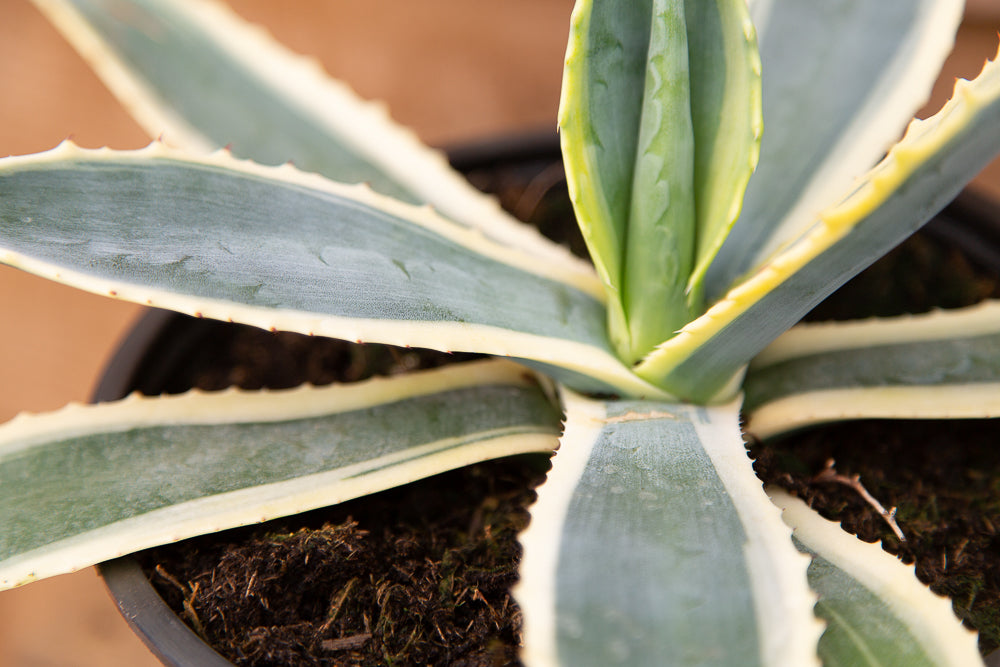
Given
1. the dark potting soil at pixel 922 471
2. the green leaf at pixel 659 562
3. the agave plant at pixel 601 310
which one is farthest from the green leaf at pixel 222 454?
the dark potting soil at pixel 922 471

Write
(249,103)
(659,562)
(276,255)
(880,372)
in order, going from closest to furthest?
(659,562)
(276,255)
(880,372)
(249,103)

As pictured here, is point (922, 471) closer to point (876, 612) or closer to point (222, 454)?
point (876, 612)

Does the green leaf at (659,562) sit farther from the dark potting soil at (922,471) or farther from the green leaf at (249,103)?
the green leaf at (249,103)

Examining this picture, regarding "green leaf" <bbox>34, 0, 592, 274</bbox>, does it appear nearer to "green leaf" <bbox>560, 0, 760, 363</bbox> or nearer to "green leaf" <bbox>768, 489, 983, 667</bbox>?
"green leaf" <bbox>560, 0, 760, 363</bbox>

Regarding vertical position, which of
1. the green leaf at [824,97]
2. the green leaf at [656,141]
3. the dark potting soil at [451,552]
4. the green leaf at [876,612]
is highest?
the green leaf at [824,97]

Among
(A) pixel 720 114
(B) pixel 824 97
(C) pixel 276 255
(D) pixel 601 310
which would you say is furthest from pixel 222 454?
(B) pixel 824 97

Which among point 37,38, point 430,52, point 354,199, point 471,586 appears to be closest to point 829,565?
point 471,586
